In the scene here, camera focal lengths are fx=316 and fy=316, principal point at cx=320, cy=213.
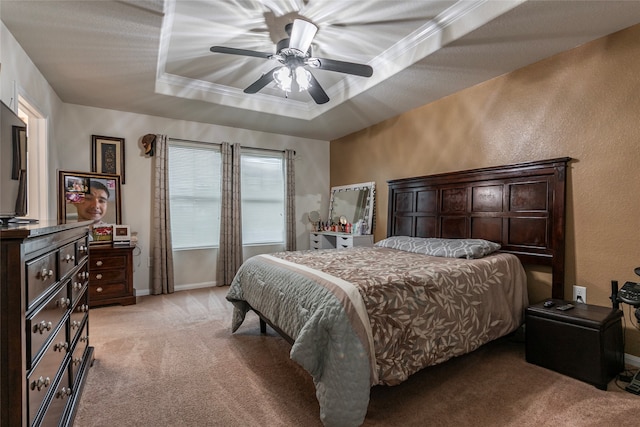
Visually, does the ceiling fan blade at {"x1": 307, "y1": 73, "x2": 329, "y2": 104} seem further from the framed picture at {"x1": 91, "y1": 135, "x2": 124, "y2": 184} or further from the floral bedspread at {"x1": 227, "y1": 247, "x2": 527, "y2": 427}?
the framed picture at {"x1": 91, "y1": 135, "x2": 124, "y2": 184}

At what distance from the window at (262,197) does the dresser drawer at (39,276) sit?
142 inches

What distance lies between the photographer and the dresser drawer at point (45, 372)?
1040 mm

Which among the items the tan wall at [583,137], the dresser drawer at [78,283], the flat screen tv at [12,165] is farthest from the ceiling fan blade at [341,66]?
the dresser drawer at [78,283]

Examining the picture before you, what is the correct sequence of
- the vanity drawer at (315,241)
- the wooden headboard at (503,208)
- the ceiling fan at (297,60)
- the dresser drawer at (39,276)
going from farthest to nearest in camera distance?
the vanity drawer at (315,241)
the wooden headboard at (503,208)
the ceiling fan at (297,60)
the dresser drawer at (39,276)

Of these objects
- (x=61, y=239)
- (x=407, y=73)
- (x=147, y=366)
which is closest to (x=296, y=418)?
(x=147, y=366)

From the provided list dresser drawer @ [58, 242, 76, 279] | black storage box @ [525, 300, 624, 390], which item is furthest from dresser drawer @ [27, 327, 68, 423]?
black storage box @ [525, 300, 624, 390]

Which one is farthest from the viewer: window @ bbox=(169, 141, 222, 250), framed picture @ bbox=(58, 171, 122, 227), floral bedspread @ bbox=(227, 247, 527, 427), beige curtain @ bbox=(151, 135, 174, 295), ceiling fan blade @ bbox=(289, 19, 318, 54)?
window @ bbox=(169, 141, 222, 250)

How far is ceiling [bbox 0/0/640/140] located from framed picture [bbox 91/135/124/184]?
43 cm

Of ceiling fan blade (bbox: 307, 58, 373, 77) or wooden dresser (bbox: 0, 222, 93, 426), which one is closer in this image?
Result: wooden dresser (bbox: 0, 222, 93, 426)

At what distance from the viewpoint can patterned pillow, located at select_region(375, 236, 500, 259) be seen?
2.69 m

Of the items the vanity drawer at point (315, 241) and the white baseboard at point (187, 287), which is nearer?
the white baseboard at point (187, 287)

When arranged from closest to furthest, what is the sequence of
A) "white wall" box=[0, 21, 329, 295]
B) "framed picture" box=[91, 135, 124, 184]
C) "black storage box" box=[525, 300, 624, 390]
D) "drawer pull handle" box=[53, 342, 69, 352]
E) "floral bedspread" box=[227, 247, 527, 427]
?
"drawer pull handle" box=[53, 342, 69, 352]
"floral bedspread" box=[227, 247, 527, 427]
"black storage box" box=[525, 300, 624, 390]
"white wall" box=[0, 21, 329, 295]
"framed picture" box=[91, 135, 124, 184]

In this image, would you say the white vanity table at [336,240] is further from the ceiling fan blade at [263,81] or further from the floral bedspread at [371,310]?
the ceiling fan blade at [263,81]

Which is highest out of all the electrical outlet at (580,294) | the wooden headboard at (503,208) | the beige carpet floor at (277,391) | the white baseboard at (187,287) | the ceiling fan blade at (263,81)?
the ceiling fan blade at (263,81)
